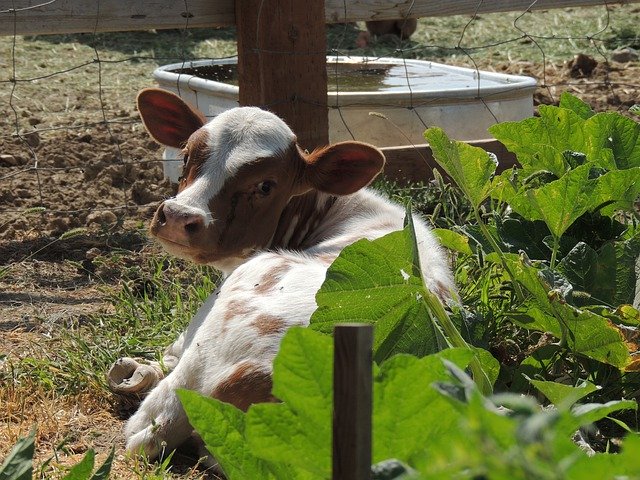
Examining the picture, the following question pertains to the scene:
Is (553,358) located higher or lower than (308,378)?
lower

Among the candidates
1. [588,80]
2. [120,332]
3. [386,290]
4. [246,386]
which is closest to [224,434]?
[386,290]

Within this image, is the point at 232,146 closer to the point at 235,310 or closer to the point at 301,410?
the point at 235,310

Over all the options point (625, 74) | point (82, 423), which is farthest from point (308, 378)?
point (625, 74)

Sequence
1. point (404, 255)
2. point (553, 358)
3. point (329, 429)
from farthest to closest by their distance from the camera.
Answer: point (553, 358) < point (404, 255) < point (329, 429)

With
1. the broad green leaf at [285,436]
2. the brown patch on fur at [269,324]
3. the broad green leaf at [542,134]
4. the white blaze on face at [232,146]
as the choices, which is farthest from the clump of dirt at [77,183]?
the broad green leaf at [285,436]

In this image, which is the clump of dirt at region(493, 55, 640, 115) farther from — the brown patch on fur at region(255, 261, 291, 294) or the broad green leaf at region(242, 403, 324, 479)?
the broad green leaf at region(242, 403, 324, 479)

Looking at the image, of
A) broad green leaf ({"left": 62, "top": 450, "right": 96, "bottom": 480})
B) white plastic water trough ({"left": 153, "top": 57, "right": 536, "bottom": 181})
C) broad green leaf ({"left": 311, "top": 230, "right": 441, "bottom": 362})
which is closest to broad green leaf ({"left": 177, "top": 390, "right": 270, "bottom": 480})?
broad green leaf ({"left": 62, "top": 450, "right": 96, "bottom": 480})

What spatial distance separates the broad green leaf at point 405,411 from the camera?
51.7 inches

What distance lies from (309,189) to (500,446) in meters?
2.73

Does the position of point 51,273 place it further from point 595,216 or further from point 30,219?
point 595,216

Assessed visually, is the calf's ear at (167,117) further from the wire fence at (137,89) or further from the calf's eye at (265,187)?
the calf's eye at (265,187)

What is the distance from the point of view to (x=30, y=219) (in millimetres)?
5066

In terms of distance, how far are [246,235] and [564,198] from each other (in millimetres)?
1173

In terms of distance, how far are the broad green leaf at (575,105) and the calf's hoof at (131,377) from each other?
1.61 m
